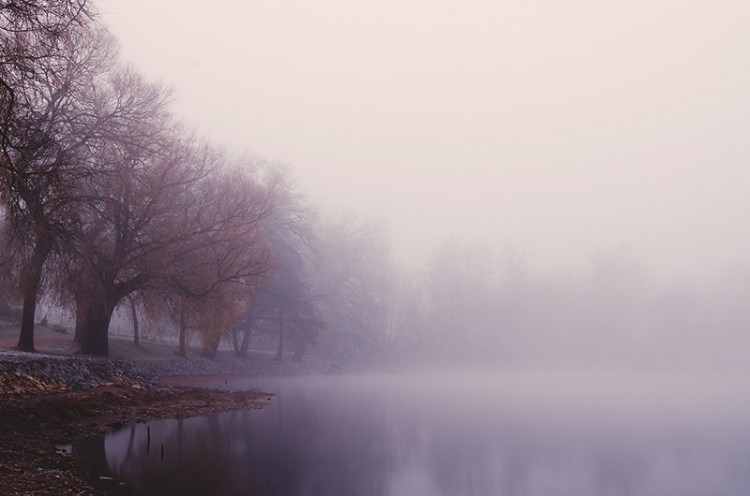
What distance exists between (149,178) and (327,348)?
131 ft

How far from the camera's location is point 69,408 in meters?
18.0

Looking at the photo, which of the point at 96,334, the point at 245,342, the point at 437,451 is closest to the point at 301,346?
the point at 245,342

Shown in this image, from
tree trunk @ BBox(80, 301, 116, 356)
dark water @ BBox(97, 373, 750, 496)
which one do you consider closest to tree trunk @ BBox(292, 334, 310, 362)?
tree trunk @ BBox(80, 301, 116, 356)

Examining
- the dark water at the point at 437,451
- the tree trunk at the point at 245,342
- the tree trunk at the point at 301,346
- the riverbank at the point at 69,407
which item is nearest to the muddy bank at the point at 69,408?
the riverbank at the point at 69,407

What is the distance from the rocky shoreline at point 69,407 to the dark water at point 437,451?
0.94 metres

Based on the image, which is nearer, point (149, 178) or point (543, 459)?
point (543, 459)

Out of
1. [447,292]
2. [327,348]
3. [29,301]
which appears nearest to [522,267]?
[447,292]

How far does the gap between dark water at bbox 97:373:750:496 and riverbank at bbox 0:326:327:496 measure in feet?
3.10

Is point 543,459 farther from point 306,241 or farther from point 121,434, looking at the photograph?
point 306,241

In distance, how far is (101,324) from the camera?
105 feet

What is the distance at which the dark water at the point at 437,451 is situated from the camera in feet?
45.9

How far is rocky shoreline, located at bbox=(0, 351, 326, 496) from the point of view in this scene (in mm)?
11250

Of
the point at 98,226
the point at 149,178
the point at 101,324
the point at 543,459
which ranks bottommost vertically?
the point at 543,459

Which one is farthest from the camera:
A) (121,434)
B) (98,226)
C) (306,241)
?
(306,241)
